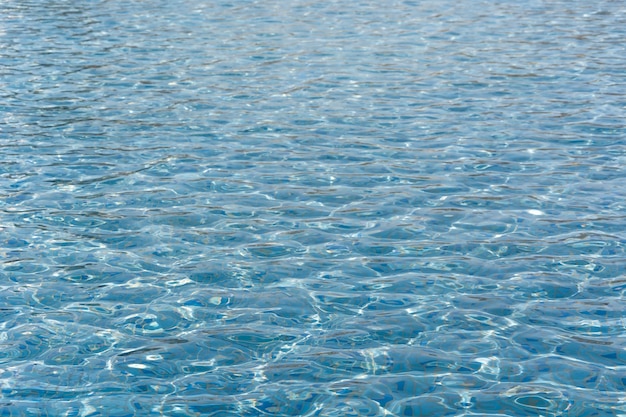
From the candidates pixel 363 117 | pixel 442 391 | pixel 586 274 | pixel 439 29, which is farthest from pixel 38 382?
pixel 439 29

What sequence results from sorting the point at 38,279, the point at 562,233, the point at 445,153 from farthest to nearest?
the point at 445,153 < the point at 562,233 < the point at 38,279

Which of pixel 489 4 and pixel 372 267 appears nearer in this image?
pixel 372 267

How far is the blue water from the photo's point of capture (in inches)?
192

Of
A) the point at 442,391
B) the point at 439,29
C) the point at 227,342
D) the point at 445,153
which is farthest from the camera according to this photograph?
the point at 439,29

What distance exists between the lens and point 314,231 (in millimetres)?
6918

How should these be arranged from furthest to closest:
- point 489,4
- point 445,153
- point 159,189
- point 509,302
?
1. point 489,4
2. point 445,153
3. point 159,189
4. point 509,302

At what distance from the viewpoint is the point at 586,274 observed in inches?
242

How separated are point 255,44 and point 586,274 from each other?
28.2ft

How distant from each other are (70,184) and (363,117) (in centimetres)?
344

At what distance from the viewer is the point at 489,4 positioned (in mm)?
17125

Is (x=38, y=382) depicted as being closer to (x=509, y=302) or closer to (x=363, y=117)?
(x=509, y=302)

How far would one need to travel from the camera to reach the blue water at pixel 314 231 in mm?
4879

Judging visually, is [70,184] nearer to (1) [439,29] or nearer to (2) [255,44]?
(2) [255,44]

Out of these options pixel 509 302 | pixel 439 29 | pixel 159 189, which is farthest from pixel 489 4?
pixel 509 302
